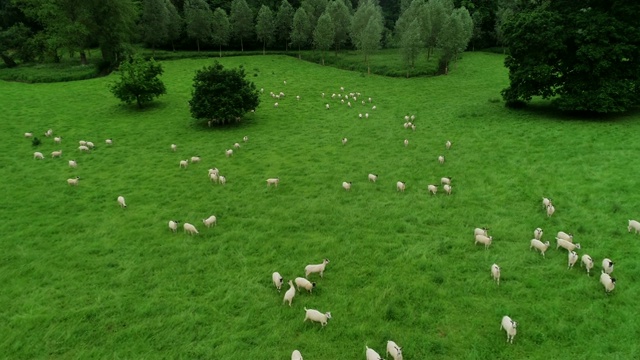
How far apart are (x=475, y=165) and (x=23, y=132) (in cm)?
4306

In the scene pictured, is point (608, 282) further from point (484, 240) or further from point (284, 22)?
point (284, 22)

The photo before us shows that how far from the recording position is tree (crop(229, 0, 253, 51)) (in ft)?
278

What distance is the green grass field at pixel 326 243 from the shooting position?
39.7 ft

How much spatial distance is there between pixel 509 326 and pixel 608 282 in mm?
4671

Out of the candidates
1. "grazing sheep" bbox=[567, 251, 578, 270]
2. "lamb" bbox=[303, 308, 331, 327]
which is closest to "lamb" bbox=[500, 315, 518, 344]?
"grazing sheep" bbox=[567, 251, 578, 270]

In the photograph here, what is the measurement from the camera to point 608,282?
1294 cm

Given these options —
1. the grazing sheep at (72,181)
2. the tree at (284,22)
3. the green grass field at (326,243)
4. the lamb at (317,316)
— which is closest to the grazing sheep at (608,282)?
the green grass field at (326,243)

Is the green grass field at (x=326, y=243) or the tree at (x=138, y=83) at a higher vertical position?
the tree at (x=138, y=83)

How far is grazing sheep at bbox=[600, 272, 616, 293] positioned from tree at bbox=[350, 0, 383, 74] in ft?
193

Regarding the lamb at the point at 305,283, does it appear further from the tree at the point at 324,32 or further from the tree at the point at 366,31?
the tree at the point at 324,32

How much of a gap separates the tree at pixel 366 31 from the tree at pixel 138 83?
124 ft

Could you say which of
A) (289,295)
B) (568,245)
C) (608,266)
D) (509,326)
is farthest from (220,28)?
(509,326)

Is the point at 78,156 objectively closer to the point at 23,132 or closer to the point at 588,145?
the point at 23,132

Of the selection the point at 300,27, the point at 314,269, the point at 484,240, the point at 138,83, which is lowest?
the point at 314,269
